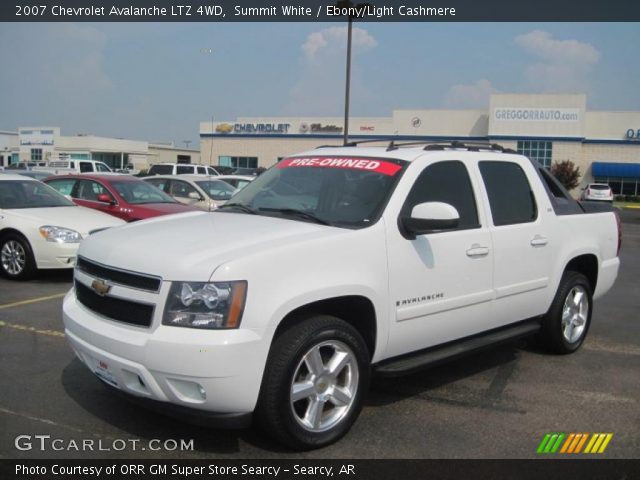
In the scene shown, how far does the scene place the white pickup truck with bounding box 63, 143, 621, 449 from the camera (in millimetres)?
3291

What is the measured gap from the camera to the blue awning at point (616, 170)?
51688mm

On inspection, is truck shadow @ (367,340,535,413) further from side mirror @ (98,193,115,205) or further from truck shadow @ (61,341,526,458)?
side mirror @ (98,193,115,205)

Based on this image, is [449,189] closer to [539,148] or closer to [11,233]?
[11,233]

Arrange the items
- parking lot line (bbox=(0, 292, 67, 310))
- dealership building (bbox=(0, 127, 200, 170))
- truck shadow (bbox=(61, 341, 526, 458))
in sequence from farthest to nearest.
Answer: dealership building (bbox=(0, 127, 200, 170)) → parking lot line (bbox=(0, 292, 67, 310)) → truck shadow (bbox=(61, 341, 526, 458))

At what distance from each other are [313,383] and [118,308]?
121 centimetres

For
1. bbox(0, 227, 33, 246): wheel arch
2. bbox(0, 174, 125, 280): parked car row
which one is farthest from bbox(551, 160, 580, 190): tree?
bbox(0, 227, 33, 246): wheel arch

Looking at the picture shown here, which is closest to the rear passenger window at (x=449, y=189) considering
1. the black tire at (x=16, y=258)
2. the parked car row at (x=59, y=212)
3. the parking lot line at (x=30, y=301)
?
the parked car row at (x=59, y=212)

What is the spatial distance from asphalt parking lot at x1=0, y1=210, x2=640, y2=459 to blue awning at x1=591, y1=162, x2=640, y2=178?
5081 cm

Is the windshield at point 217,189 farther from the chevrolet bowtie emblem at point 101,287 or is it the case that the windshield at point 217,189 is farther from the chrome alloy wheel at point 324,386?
the chrome alloy wheel at point 324,386

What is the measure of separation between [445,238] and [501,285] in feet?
2.54

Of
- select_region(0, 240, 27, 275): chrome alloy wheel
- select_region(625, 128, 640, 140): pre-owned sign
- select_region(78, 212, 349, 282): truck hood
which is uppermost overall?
select_region(625, 128, 640, 140): pre-owned sign
